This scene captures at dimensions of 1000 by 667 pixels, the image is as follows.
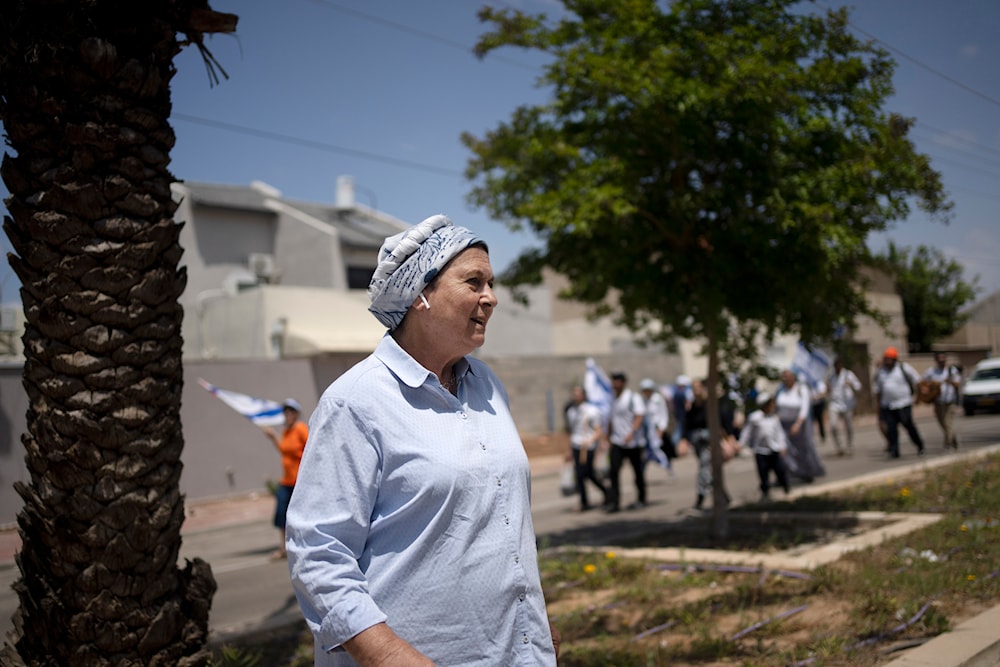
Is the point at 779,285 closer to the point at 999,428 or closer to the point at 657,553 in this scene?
the point at 657,553

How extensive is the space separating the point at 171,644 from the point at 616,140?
5941 millimetres

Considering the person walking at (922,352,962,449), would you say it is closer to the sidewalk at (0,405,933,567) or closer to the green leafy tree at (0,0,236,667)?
the sidewalk at (0,405,933,567)

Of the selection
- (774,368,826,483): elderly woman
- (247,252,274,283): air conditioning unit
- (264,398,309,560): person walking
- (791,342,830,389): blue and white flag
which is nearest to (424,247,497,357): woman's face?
(264,398,309,560): person walking

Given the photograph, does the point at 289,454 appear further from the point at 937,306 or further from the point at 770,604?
the point at 937,306

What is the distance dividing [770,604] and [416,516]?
14.0 ft

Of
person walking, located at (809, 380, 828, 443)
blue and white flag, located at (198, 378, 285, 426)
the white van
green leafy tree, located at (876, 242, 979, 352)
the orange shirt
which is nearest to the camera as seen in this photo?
the orange shirt

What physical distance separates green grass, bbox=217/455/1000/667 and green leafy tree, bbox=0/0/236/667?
1.34m

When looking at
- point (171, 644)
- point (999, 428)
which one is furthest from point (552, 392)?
point (171, 644)

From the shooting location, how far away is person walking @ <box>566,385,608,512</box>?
40.4 feet

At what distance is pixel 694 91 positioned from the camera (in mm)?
7230

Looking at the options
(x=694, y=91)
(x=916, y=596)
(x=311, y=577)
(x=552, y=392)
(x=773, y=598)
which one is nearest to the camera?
(x=311, y=577)

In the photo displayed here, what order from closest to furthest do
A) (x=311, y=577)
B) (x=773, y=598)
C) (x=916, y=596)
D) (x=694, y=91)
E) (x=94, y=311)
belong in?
(x=311, y=577)
(x=94, y=311)
(x=916, y=596)
(x=773, y=598)
(x=694, y=91)

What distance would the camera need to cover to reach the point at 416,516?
2.22m

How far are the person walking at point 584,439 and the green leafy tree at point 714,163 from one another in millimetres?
3654
